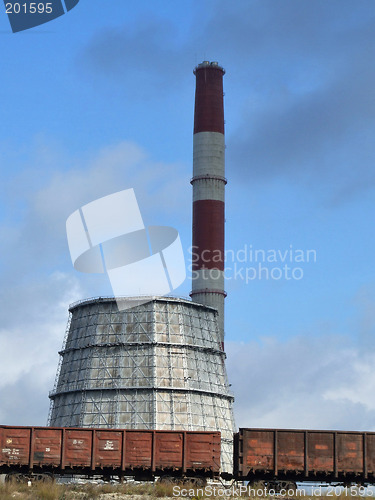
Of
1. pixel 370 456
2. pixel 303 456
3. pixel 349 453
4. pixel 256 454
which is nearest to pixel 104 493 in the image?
pixel 256 454

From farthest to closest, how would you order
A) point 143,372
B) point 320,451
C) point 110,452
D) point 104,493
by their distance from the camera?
point 143,372
point 320,451
point 110,452
point 104,493

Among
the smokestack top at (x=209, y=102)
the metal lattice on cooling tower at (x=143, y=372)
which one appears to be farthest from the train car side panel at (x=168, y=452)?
the smokestack top at (x=209, y=102)

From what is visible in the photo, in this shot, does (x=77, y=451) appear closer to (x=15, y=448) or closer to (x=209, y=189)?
(x=15, y=448)

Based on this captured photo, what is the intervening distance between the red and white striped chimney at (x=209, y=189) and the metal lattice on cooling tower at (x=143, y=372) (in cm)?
780

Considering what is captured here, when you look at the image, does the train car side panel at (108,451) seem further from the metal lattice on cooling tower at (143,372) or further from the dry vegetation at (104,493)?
the metal lattice on cooling tower at (143,372)

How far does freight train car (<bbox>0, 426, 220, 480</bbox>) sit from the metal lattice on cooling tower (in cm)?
2564

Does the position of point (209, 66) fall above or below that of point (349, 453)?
above

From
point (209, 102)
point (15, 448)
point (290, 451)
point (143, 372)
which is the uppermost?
point (209, 102)

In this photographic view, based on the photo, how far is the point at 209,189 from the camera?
79062 millimetres

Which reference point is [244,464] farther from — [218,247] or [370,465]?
[218,247]

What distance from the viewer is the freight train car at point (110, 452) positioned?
116ft

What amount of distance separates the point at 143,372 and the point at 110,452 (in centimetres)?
2754

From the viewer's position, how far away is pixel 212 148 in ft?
263

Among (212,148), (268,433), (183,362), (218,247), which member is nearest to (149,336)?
(183,362)
